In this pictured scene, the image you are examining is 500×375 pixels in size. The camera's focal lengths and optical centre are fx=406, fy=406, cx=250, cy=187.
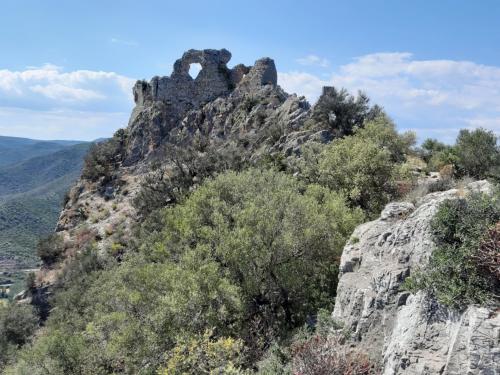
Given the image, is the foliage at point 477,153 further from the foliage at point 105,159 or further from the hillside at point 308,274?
the foliage at point 105,159

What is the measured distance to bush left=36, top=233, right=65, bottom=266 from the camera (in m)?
57.7

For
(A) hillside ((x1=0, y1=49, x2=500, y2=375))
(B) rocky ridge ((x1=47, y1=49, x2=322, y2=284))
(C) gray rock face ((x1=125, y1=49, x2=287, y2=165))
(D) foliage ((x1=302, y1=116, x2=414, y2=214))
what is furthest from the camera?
(C) gray rock face ((x1=125, y1=49, x2=287, y2=165))

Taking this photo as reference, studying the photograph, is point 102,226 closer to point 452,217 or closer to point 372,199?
point 372,199

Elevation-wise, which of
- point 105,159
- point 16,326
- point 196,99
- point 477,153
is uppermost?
point 196,99

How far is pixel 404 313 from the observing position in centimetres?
1123

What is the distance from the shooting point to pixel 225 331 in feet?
57.2

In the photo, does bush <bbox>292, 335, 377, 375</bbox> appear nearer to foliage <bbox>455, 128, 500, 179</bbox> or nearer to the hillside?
the hillside

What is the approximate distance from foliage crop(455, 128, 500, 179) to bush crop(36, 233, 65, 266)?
171 ft

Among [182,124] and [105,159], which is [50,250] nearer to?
[105,159]

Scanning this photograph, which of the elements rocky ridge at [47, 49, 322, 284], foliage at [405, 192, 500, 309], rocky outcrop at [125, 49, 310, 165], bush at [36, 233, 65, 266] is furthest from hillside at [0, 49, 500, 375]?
rocky outcrop at [125, 49, 310, 165]

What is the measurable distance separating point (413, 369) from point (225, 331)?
366 inches

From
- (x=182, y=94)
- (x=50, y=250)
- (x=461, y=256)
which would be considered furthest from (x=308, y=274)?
(x=182, y=94)

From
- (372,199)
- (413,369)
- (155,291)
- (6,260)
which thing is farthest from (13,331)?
(6,260)

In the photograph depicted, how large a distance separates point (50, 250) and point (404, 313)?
57.2 meters
